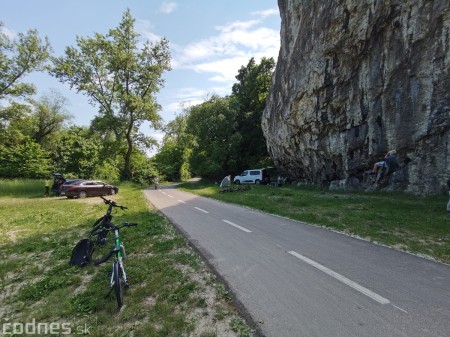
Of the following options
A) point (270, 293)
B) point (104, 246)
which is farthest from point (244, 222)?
point (270, 293)

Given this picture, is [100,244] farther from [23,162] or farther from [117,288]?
[23,162]

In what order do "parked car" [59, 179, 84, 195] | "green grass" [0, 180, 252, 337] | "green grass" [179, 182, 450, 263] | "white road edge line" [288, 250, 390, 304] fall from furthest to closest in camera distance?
"parked car" [59, 179, 84, 195] → "green grass" [179, 182, 450, 263] → "white road edge line" [288, 250, 390, 304] → "green grass" [0, 180, 252, 337]

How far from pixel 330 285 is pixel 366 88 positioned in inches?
602

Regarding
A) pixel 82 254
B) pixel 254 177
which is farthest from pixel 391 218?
pixel 254 177

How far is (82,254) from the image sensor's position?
20.5 feet

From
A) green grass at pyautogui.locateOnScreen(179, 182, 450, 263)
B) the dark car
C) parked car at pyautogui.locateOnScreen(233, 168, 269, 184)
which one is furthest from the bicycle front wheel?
parked car at pyautogui.locateOnScreen(233, 168, 269, 184)

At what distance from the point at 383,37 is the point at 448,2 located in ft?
11.3

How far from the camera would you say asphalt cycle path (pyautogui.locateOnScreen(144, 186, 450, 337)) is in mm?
3400

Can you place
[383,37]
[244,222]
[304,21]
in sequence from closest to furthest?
[244,222], [383,37], [304,21]

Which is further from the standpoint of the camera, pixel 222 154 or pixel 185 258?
pixel 222 154

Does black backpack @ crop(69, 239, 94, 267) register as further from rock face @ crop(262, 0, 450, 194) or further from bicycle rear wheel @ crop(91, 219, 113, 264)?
rock face @ crop(262, 0, 450, 194)

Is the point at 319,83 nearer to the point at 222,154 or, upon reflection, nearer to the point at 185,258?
the point at 185,258

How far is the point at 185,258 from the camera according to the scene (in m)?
6.27

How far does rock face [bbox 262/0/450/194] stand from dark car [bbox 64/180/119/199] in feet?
61.4
